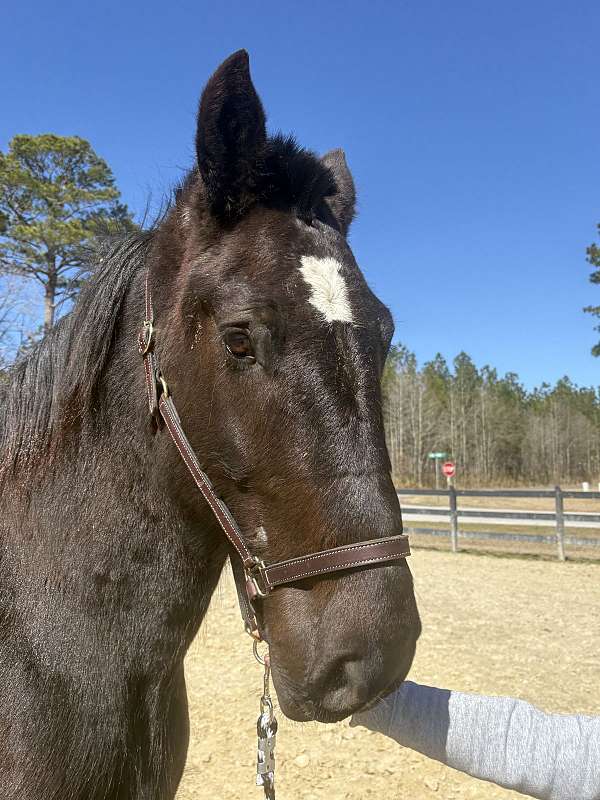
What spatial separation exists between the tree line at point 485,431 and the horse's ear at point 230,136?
55.1 meters

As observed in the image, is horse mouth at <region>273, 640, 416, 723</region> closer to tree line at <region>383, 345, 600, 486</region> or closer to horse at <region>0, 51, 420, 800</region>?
horse at <region>0, 51, 420, 800</region>

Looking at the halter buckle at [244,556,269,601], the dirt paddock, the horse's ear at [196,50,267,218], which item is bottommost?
the dirt paddock

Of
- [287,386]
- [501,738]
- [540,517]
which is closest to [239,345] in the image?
[287,386]

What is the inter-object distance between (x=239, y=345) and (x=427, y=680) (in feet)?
20.9

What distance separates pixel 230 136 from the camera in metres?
1.85

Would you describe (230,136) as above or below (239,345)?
above

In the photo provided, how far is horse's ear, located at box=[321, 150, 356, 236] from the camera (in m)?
2.37

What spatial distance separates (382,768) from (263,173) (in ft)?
17.2

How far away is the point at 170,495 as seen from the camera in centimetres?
185

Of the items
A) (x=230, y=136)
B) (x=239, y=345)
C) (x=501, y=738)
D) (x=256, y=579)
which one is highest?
(x=230, y=136)

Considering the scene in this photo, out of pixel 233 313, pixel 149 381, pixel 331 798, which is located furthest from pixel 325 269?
pixel 331 798

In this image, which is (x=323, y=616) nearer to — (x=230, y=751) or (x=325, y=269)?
(x=325, y=269)

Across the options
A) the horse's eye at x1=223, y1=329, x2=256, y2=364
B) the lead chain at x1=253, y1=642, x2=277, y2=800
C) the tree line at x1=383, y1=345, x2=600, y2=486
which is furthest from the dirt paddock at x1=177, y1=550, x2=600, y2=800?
the tree line at x1=383, y1=345, x2=600, y2=486

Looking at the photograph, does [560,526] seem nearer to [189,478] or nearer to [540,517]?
[540,517]
